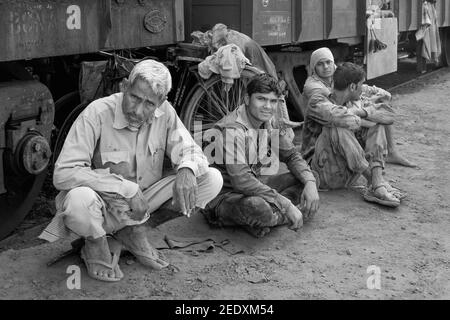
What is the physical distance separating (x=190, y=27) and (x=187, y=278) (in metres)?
4.35

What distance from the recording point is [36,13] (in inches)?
187

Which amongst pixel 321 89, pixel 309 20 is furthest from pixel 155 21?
pixel 309 20

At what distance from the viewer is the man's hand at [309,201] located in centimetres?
495

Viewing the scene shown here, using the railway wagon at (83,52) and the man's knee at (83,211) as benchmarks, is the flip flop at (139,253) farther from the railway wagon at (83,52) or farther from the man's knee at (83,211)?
the railway wagon at (83,52)

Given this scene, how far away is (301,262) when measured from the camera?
14.6 feet

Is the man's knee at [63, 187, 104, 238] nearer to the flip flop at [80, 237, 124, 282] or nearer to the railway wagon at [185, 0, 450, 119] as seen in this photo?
the flip flop at [80, 237, 124, 282]

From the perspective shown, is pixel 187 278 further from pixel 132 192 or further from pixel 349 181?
pixel 349 181

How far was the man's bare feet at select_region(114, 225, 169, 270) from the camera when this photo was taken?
406 centimetres

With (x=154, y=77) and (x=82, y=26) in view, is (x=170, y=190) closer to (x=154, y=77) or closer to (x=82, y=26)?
(x=154, y=77)

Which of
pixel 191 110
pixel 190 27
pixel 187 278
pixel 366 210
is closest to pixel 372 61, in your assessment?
pixel 190 27

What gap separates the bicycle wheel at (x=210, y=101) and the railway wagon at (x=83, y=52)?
1cm

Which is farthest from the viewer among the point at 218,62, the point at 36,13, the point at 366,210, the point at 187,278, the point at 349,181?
the point at 218,62

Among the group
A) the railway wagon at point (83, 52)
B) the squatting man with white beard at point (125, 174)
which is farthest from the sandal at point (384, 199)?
the squatting man with white beard at point (125, 174)

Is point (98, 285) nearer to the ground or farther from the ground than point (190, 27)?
nearer to the ground
